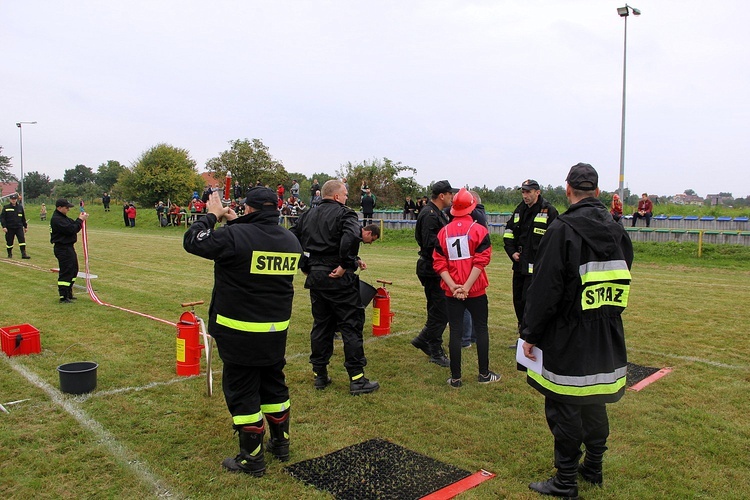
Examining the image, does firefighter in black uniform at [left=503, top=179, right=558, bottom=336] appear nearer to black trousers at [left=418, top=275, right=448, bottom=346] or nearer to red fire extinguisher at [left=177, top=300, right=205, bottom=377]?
black trousers at [left=418, top=275, right=448, bottom=346]

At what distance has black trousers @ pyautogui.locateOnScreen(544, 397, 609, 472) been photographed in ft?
12.0

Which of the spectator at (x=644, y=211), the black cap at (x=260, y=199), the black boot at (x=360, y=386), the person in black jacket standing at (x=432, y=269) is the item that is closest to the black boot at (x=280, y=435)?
the black boot at (x=360, y=386)

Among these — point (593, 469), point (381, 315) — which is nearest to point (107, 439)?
point (593, 469)

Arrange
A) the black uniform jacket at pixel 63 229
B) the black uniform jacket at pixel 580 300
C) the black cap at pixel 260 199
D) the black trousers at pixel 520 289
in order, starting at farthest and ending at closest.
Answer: the black uniform jacket at pixel 63 229 → the black trousers at pixel 520 289 → the black cap at pixel 260 199 → the black uniform jacket at pixel 580 300

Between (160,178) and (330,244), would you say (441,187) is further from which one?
(160,178)

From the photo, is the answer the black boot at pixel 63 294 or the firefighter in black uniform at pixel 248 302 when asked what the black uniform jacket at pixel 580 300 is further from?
the black boot at pixel 63 294

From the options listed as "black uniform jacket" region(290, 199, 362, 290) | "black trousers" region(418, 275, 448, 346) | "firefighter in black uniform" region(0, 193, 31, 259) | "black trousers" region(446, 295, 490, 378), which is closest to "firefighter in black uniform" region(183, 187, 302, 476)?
"black uniform jacket" region(290, 199, 362, 290)

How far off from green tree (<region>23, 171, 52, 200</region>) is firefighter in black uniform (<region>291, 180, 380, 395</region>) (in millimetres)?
107975

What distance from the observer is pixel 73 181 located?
125m

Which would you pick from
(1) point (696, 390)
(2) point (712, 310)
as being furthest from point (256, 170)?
(1) point (696, 390)

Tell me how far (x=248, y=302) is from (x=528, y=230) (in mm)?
4216

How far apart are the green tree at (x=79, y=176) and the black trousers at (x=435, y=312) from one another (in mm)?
133274

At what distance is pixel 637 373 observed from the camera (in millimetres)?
6426

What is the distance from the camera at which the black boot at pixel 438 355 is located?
6.81 meters
